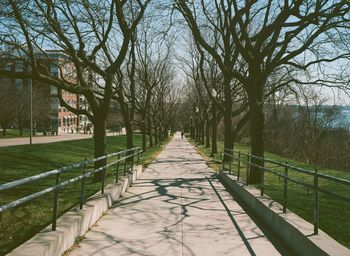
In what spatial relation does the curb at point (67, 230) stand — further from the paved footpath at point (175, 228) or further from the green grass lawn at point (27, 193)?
the green grass lawn at point (27, 193)

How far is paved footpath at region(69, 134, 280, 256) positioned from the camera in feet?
20.9

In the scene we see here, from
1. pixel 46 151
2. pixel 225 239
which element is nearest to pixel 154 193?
pixel 225 239

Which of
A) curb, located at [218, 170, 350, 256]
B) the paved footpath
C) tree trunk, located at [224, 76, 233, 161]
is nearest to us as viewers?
curb, located at [218, 170, 350, 256]

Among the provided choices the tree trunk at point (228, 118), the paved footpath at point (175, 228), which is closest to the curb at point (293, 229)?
the paved footpath at point (175, 228)

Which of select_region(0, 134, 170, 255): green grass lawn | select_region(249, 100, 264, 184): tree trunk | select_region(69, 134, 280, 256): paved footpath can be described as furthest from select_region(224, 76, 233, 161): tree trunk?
select_region(69, 134, 280, 256): paved footpath

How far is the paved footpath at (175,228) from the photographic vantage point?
6363mm

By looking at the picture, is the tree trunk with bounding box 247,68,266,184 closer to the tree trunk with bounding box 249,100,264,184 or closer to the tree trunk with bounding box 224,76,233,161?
the tree trunk with bounding box 249,100,264,184

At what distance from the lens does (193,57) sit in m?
34.5

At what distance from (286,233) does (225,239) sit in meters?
0.95

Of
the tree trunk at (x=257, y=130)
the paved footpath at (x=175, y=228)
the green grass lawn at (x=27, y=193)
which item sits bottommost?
the paved footpath at (x=175, y=228)

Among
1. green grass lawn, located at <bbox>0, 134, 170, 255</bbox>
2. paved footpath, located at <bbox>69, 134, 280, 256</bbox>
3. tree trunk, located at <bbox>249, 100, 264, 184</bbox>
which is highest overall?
tree trunk, located at <bbox>249, 100, 264, 184</bbox>

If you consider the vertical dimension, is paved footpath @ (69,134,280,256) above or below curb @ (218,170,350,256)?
below

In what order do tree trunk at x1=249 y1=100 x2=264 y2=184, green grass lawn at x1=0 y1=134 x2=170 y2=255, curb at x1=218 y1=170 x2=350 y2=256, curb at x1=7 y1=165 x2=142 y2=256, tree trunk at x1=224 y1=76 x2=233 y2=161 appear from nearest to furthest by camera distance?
1. curb at x1=7 y1=165 x2=142 y2=256
2. curb at x1=218 y1=170 x2=350 y2=256
3. green grass lawn at x1=0 y1=134 x2=170 y2=255
4. tree trunk at x1=249 y1=100 x2=264 y2=184
5. tree trunk at x1=224 y1=76 x2=233 y2=161

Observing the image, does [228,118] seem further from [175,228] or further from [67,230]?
[67,230]
